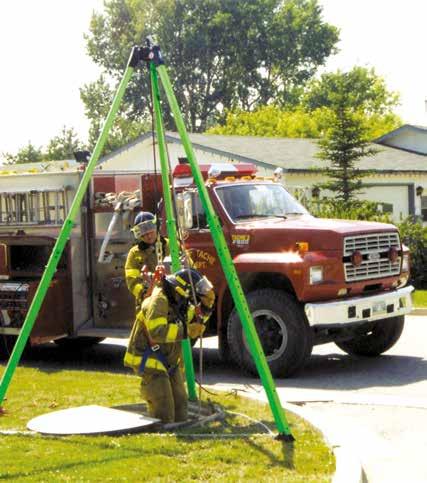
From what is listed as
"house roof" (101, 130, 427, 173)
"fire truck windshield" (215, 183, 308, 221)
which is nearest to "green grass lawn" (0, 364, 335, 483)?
"fire truck windshield" (215, 183, 308, 221)

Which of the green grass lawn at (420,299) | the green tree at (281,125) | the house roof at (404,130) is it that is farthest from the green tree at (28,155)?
the green grass lawn at (420,299)

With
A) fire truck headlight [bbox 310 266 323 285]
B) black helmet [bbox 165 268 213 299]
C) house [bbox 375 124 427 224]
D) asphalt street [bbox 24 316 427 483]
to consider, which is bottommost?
asphalt street [bbox 24 316 427 483]

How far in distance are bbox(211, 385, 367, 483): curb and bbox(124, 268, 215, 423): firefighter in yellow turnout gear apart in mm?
1022

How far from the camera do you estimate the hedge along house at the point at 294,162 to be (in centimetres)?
2848

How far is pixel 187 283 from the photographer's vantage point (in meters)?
7.34

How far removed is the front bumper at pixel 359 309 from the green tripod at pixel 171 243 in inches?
80.7

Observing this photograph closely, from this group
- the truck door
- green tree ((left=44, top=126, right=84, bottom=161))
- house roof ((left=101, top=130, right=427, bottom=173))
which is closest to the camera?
the truck door

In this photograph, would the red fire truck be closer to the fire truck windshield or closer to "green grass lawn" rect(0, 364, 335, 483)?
the fire truck windshield

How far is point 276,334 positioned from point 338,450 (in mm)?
3913

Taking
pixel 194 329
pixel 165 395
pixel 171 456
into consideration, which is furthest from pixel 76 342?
pixel 171 456

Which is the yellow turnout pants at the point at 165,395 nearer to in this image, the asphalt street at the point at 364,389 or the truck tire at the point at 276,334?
the asphalt street at the point at 364,389

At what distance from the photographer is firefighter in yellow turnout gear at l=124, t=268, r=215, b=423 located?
7.18 metres

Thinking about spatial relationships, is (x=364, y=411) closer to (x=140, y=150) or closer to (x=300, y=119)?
(x=140, y=150)

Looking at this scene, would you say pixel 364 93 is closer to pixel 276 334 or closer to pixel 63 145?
pixel 63 145
